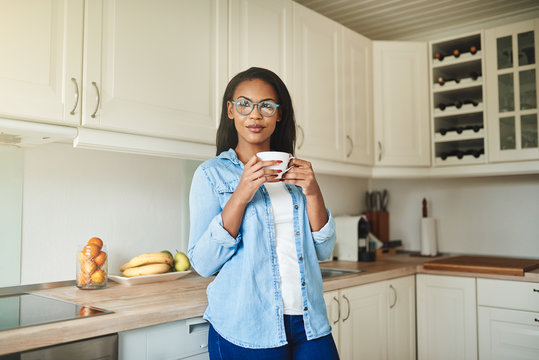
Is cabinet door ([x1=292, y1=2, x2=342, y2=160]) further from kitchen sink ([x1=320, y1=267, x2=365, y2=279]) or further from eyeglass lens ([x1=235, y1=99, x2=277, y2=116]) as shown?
eyeglass lens ([x1=235, y1=99, x2=277, y2=116])

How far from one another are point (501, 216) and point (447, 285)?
75cm

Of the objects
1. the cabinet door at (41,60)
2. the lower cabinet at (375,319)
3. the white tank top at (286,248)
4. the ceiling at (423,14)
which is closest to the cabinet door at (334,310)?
the lower cabinet at (375,319)

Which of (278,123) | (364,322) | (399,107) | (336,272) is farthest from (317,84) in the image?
(364,322)

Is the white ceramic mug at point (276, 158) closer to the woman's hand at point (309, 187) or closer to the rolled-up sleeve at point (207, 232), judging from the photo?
the woman's hand at point (309, 187)

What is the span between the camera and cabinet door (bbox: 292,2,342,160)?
2.38 m

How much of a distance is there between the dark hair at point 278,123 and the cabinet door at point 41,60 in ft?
1.60

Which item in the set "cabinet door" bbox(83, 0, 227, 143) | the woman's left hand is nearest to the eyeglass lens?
the woman's left hand

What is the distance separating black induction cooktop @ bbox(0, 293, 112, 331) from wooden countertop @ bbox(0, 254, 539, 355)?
0.15 ft

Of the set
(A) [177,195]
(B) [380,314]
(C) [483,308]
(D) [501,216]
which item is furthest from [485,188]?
(A) [177,195]

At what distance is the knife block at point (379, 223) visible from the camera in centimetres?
334

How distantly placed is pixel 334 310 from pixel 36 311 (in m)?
1.19

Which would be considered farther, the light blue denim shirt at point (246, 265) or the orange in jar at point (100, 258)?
the orange in jar at point (100, 258)

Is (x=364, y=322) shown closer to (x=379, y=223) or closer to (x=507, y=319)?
(x=507, y=319)

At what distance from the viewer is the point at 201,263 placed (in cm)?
126
